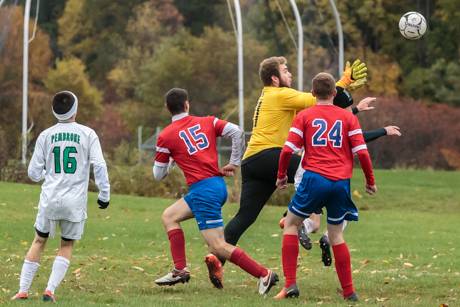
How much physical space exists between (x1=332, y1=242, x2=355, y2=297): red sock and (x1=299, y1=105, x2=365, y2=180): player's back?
2.08 feet

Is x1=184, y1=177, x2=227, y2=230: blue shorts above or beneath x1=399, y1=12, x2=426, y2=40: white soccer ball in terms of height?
beneath

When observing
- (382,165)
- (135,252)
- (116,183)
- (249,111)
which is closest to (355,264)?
(135,252)

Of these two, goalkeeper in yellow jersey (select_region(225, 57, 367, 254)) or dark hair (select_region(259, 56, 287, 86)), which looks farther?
dark hair (select_region(259, 56, 287, 86))

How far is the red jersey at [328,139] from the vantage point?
374 inches

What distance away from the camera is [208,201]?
33.9ft

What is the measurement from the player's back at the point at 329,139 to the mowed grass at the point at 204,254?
3.66 ft

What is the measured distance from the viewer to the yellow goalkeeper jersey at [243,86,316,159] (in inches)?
427

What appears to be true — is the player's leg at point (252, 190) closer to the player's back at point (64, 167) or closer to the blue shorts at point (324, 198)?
the blue shorts at point (324, 198)

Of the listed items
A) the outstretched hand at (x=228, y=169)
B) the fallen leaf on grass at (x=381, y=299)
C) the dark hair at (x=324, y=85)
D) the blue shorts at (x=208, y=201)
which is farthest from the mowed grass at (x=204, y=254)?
the dark hair at (x=324, y=85)

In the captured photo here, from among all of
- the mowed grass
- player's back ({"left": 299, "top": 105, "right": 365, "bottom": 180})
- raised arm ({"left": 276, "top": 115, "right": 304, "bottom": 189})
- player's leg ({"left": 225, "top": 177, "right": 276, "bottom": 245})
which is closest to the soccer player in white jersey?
the mowed grass

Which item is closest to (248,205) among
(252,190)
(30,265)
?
(252,190)

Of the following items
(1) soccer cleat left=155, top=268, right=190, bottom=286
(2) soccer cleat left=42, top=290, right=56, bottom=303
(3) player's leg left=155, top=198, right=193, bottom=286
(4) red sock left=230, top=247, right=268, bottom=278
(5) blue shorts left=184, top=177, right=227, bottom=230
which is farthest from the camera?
(3) player's leg left=155, top=198, right=193, bottom=286

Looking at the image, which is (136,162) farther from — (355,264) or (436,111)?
(436,111)

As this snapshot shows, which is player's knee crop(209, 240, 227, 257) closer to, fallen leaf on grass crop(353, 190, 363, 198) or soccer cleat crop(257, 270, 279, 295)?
soccer cleat crop(257, 270, 279, 295)
